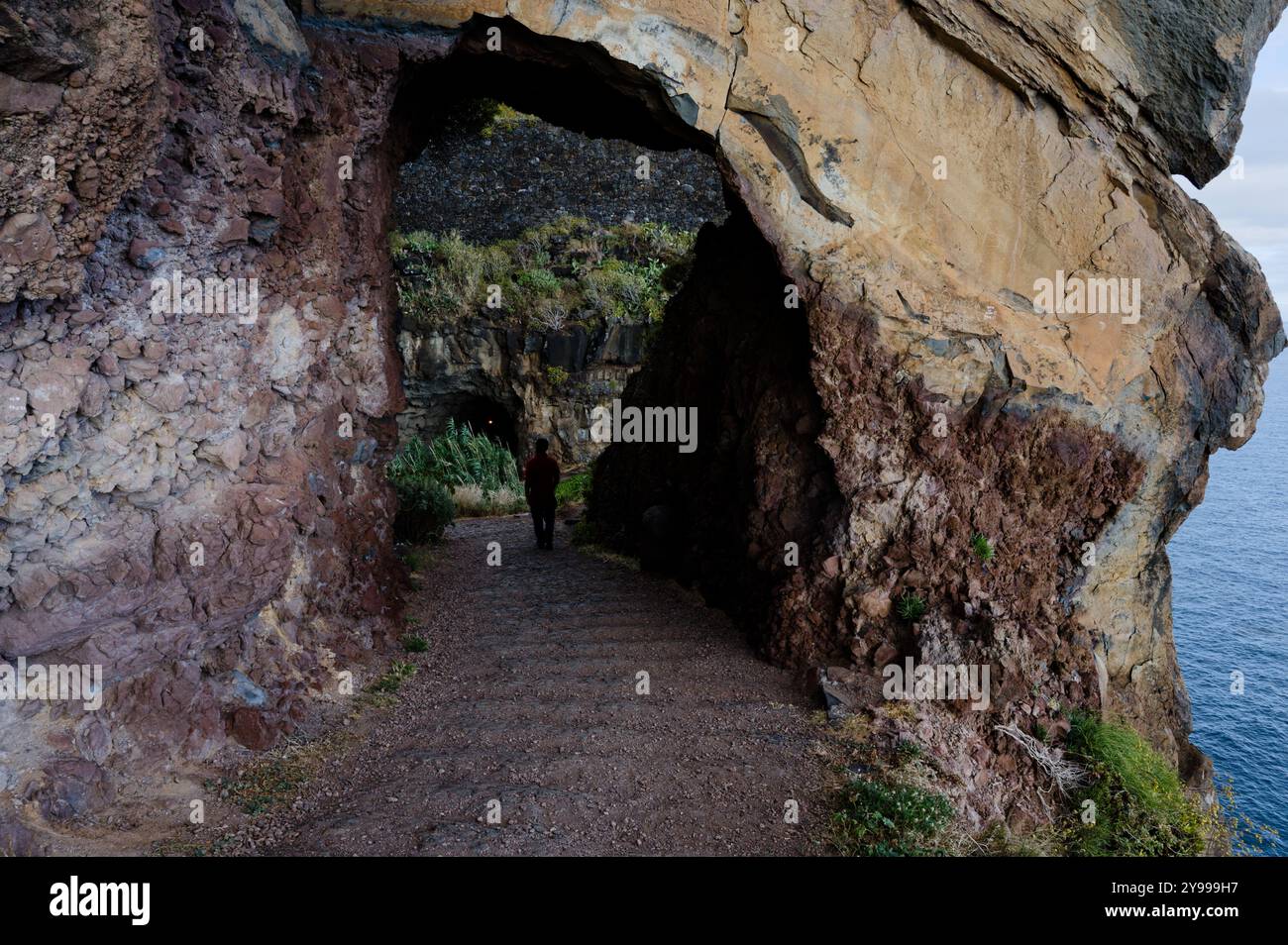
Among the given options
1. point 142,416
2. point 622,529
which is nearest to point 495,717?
point 142,416

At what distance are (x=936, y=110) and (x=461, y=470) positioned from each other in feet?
36.1

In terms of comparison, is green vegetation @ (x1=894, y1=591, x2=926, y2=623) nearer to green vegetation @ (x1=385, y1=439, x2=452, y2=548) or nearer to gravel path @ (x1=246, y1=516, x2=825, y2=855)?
gravel path @ (x1=246, y1=516, x2=825, y2=855)

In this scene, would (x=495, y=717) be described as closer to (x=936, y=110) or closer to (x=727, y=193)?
(x=727, y=193)

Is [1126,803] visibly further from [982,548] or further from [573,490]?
[573,490]

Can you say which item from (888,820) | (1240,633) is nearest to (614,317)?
(888,820)

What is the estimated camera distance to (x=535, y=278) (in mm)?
19328

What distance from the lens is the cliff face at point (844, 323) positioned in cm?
631

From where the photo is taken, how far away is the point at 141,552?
5.88 m

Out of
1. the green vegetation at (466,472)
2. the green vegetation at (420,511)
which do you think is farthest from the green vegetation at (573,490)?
the green vegetation at (420,511)

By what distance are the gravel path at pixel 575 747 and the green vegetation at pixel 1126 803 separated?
7.63 ft

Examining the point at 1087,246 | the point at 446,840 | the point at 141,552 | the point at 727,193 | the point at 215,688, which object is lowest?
the point at 446,840

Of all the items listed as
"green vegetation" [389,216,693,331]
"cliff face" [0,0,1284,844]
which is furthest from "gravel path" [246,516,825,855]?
"green vegetation" [389,216,693,331]

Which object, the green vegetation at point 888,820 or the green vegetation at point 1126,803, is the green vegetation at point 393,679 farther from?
the green vegetation at point 1126,803

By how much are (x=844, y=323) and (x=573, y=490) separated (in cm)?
837
